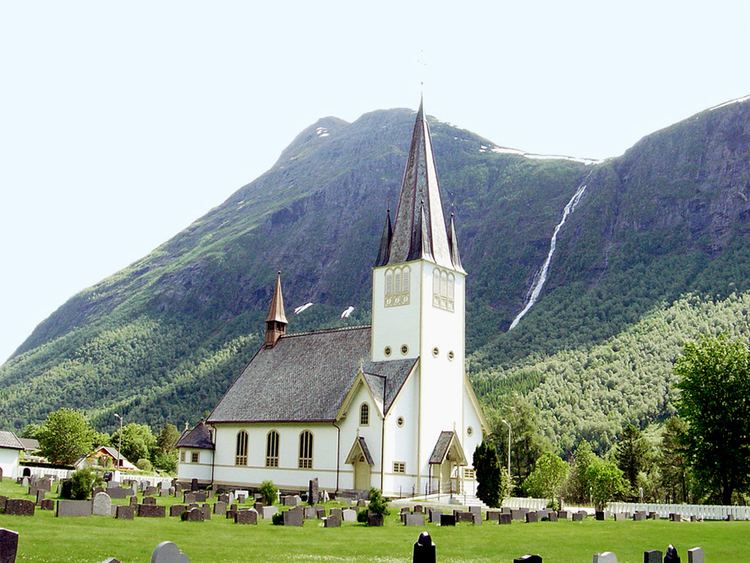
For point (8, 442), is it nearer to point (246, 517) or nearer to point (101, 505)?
point (101, 505)

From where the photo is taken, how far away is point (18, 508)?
1052 inches

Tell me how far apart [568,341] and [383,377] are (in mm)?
110284

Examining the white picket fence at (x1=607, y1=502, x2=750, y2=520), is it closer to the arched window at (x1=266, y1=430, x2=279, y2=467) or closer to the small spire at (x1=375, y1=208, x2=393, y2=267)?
the small spire at (x1=375, y1=208, x2=393, y2=267)

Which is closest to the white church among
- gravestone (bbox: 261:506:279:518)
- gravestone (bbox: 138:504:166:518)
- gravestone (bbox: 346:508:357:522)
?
gravestone (bbox: 346:508:357:522)

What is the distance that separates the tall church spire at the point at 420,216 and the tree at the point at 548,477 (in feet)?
65.8

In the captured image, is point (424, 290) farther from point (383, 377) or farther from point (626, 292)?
point (626, 292)

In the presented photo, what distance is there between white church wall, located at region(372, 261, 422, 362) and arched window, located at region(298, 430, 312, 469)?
255 inches

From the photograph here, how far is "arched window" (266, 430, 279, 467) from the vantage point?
54.2 m

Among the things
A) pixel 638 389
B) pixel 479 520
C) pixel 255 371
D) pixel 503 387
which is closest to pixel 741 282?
pixel 638 389

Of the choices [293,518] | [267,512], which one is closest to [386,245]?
[267,512]

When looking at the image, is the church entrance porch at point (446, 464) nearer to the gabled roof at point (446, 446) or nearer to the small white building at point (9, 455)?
the gabled roof at point (446, 446)

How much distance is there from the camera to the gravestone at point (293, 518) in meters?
29.9

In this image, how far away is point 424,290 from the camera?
51.9 m

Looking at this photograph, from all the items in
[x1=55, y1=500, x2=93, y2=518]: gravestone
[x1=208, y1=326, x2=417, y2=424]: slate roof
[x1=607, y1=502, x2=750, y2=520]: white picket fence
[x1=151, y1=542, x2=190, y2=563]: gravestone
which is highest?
[x1=208, y1=326, x2=417, y2=424]: slate roof
